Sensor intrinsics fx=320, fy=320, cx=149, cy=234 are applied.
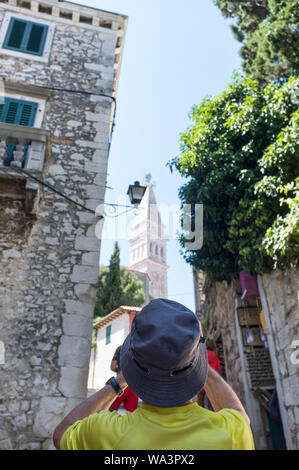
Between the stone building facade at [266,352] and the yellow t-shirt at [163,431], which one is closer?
the yellow t-shirt at [163,431]

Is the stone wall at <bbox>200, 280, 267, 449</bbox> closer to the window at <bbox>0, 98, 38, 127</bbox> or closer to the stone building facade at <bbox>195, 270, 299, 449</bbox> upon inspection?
the stone building facade at <bbox>195, 270, 299, 449</bbox>

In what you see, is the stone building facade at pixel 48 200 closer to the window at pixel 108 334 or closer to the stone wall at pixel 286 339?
the stone wall at pixel 286 339

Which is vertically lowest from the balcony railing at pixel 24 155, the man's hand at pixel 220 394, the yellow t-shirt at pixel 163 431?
the yellow t-shirt at pixel 163 431

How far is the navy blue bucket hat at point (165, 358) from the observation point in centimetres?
118

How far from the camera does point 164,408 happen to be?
1.21 m

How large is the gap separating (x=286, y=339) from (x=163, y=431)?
17.7ft

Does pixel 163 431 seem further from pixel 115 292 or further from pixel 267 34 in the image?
pixel 115 292

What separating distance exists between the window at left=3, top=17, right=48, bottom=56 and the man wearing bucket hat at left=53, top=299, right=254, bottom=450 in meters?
8.32

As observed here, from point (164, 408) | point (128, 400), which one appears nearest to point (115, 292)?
point (128, 400)

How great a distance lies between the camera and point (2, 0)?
27.5 feet

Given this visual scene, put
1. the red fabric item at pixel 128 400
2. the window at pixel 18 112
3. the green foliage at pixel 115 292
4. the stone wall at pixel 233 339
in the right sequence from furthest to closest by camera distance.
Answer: the green foliage at pixel 115 292
the stone wall at pixel 233 339
the window at pixel 18 112
the red fabric item at pixel 128 400

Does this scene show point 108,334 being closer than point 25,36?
No

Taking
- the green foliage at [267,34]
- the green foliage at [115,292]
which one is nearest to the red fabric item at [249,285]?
the green foliage at [267,34]

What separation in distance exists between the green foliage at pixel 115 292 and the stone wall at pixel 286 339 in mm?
18028
